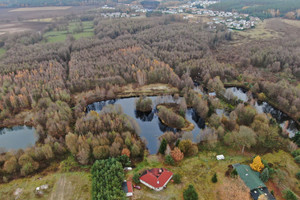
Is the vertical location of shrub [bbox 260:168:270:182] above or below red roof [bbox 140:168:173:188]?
above

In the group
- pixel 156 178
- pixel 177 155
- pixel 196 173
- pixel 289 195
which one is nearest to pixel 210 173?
pixel 196 173

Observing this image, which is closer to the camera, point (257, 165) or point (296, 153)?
point (257, 165)

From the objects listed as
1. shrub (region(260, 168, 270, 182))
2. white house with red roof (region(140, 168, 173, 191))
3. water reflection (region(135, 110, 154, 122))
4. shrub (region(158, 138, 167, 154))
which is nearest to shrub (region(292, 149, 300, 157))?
shrub (region(260, 168, 270, 182))

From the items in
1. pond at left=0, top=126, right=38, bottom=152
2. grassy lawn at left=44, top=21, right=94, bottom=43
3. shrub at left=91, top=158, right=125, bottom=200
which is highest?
grassy lawn at left=44, top=21, right=94, bottom=43

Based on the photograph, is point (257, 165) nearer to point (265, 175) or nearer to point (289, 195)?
point (265, 175)

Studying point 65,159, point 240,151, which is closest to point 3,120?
point 65,159

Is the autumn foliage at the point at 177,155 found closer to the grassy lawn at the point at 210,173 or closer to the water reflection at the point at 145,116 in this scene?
the grassy lawn at the point at 210,173

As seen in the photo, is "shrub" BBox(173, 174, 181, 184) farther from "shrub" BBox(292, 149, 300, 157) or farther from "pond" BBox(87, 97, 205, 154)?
"shrub" BBox(292, 149, 300, 157)
